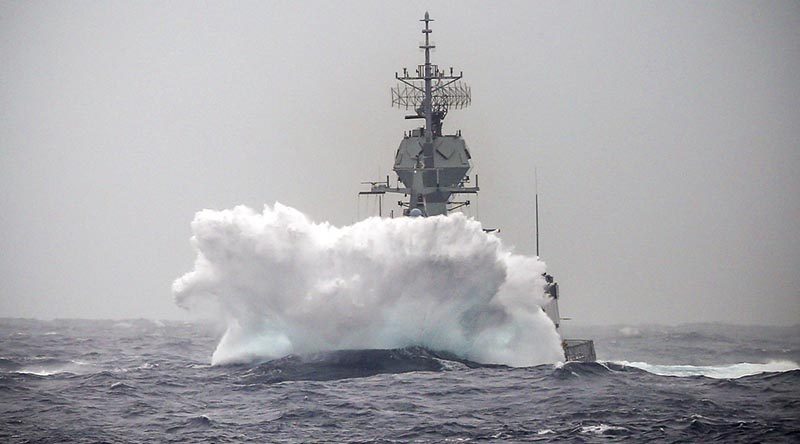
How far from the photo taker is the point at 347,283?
4259 centimetres

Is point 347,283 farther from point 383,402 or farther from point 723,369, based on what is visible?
point 723,369

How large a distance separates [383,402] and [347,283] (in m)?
10.2

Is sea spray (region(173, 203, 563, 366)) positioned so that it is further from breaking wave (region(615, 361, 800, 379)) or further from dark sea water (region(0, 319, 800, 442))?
breaking wave (region(615, 361, 800, 379))

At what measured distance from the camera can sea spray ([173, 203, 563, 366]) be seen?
42688 millimetres

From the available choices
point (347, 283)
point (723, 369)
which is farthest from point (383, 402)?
point (723, 369)

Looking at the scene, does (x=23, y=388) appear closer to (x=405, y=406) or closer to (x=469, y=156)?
(x=405, y=406)

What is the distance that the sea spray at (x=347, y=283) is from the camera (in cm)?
4269

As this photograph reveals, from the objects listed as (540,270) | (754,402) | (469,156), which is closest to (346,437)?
(754,402)

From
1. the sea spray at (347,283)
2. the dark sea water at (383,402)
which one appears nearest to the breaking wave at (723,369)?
the dark sea water at (383,402)

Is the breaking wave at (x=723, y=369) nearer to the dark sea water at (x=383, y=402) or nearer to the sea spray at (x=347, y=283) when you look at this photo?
the dark sea water at (x=383, y=402)

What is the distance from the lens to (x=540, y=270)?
1913 inches

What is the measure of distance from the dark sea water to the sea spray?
153 cm

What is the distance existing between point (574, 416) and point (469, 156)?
25.7m

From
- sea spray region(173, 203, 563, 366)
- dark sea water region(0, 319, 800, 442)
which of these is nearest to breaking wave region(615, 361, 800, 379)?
dark sea water region(0, 319, 800, 442)
